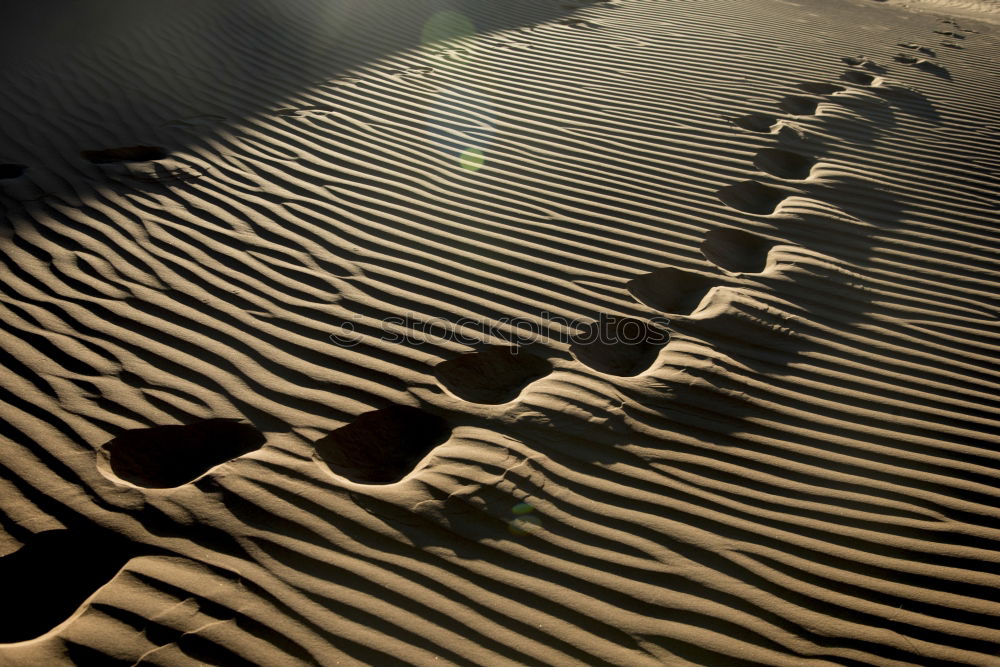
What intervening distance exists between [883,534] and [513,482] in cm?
120

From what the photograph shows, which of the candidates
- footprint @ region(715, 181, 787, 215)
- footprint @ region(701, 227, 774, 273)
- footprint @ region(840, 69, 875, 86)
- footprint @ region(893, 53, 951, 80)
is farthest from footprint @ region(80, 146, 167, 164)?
footprint @ region(893, 53, 951, 80)

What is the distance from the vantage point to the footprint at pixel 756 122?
5.04 metres

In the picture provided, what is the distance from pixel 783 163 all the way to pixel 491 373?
2.92 m

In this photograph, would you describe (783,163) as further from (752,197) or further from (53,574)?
(53,574)

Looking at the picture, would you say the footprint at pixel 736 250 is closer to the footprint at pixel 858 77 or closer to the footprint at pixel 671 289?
the footprint at pixel 671 289

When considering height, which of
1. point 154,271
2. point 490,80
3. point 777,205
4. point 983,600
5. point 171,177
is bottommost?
point 983,600

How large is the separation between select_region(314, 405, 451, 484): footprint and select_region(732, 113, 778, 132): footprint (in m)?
3.67

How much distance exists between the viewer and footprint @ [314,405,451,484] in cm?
235

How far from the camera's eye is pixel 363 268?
10.9 feet

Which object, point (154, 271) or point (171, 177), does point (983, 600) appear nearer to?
point (154, 271)

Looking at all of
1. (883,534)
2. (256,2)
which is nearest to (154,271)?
(883,534)

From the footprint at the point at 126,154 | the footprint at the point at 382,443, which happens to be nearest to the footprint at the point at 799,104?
the footprint at the point at 382,443

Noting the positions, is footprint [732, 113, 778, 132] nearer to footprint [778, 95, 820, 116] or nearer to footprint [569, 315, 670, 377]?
footprint [778, 95, 820, 116]

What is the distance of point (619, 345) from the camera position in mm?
2980
